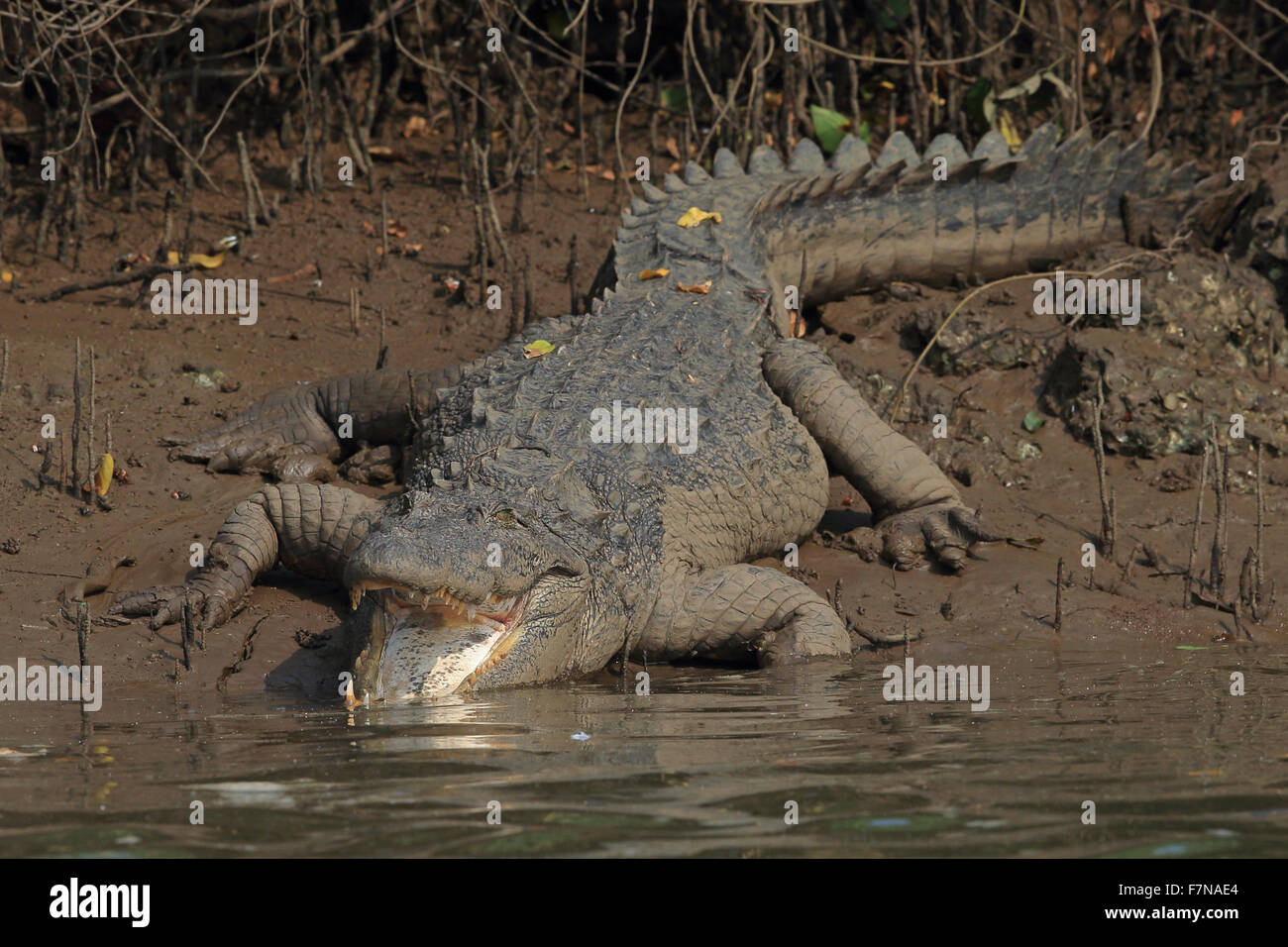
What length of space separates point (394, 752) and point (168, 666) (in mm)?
1974

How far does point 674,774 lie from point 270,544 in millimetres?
3046

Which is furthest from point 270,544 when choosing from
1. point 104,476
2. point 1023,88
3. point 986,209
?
point 1023,88

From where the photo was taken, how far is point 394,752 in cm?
366

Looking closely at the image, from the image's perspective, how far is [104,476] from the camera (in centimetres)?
637

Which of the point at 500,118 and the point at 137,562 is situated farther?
the point at 500,118

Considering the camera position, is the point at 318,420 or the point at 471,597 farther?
the point at 318,420

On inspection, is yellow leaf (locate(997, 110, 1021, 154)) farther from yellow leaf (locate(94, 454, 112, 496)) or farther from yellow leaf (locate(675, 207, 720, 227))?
yellow leaf (locate(94, 454, 112, 496))

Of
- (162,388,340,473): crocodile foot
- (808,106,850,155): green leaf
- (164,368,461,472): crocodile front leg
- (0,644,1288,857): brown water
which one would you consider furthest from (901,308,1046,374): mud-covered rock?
(162,388,340,473): crocodile foot

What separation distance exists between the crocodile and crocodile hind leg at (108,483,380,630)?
0.01 meters

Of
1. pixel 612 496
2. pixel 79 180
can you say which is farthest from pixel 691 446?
pixel 79 180

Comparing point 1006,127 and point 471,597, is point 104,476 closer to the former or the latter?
point 471,597

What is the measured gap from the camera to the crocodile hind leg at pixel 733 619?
5.57 meters

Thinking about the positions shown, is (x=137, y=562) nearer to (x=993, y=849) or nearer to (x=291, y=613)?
(x=291, y=613)
